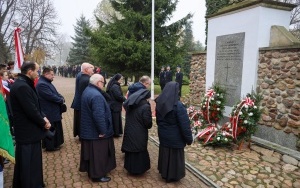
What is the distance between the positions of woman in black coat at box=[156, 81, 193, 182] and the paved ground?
0.27m

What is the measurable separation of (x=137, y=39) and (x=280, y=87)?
11933 mm

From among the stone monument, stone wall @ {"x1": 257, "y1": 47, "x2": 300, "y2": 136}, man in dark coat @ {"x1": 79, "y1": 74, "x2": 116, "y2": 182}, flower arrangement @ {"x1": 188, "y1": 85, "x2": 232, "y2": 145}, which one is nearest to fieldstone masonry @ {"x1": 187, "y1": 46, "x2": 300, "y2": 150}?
stone wall @ {"x1": 257, "y1": 47, "x2": 300, "y2": 136}

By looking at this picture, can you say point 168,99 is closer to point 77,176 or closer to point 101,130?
point 101,130

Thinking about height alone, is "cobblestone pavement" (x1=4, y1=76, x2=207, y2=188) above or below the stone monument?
below

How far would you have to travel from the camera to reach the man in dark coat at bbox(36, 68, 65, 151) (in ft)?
18.4

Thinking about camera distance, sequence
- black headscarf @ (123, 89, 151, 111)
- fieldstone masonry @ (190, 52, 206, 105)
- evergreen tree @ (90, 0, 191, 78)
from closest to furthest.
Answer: black headscarf @ (123, 89, 151, 111) < fieldstone masonry @ (190, 52, 206, 105) < evergreen tree @ (90, 0, 191, 78)

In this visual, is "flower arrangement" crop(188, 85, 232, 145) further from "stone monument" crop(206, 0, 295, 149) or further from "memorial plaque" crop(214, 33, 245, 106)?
"stone monument" crop(206, 0, 295, 149)

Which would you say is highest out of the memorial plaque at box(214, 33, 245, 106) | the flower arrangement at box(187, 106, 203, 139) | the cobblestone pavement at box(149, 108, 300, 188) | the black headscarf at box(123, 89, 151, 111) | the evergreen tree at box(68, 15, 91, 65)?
the evergreen tree at box(68, 15, 91, 65)

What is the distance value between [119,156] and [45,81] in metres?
2.35

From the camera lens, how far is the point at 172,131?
4.38 metres

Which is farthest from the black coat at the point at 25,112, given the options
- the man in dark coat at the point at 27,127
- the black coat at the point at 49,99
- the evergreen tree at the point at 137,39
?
the evergreen tree at the point at 137,39

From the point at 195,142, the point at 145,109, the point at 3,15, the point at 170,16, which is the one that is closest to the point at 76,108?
the point at 145,109

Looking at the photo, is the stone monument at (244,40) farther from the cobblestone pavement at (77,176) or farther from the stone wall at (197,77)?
the cobblestone pavement at (77,176)

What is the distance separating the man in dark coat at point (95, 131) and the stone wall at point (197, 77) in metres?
5.91
